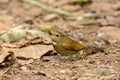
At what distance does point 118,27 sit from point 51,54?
2621 millimetres

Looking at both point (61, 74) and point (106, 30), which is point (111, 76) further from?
point (106, 30)

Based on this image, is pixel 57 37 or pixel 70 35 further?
pixel 70 35

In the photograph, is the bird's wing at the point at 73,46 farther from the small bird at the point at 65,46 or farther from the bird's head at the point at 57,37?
the bird's head at the point at 57,37

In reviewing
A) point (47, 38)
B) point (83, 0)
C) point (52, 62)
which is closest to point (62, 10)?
point (83, 0)

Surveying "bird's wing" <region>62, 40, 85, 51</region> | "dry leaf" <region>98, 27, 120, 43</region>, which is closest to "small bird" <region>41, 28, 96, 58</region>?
→ "bird's wing" <region>62, 40, 85, 51</region>

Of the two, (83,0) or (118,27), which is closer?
(118,27)

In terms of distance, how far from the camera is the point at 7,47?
7.32m

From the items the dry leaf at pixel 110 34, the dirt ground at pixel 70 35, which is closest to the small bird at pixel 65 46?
the dirt ground at pixel 70 35

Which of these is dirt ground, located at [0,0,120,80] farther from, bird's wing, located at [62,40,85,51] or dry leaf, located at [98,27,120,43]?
bird's wing, located at [62,40,85,51]

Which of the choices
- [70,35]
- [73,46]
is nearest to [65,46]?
[73,46]

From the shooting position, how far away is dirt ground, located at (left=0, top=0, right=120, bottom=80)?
20.9ft

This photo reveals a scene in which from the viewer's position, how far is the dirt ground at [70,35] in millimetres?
6363

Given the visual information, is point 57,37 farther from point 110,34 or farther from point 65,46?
point 110,34

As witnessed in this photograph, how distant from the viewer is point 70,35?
9.06 m
